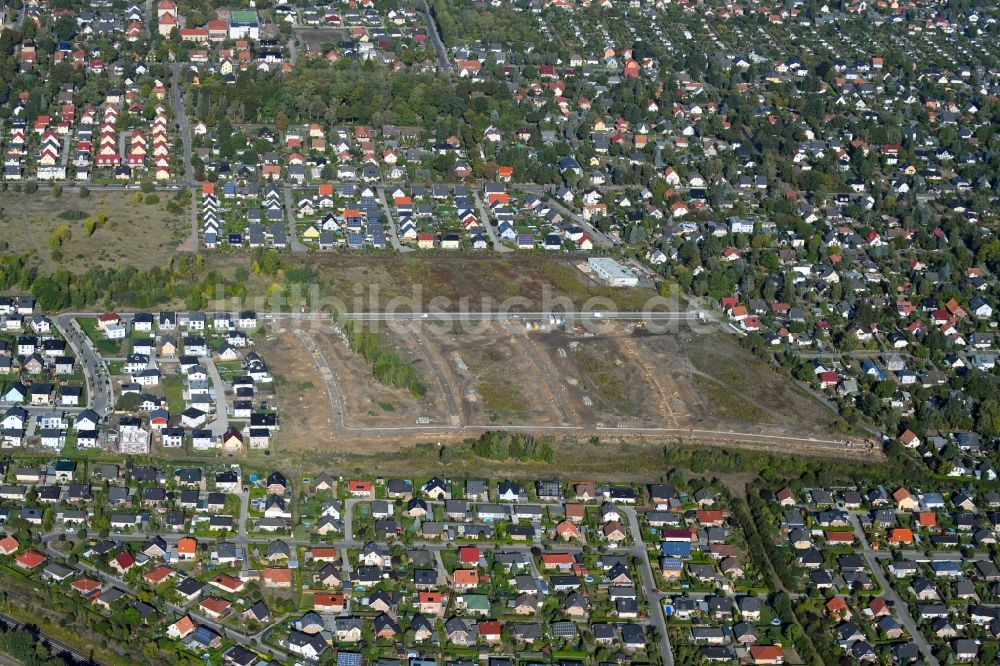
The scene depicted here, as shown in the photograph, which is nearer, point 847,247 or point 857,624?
point 857,624

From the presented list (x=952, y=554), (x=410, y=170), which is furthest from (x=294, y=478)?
(x=410, y=170)

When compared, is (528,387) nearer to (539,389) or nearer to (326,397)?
(539,389)

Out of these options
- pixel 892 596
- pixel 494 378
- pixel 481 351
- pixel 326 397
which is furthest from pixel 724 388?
pixel 326 397

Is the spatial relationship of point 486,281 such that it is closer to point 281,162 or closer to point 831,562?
point 281,162

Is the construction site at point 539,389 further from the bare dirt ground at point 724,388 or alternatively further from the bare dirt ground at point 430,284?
the bare dirt ground at point 430,284

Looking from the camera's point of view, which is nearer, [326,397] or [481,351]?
[326,397]

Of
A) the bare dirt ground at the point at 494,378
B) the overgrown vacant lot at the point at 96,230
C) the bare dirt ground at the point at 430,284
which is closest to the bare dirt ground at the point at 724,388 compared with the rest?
the bare dirt ground at the point at 430,284
